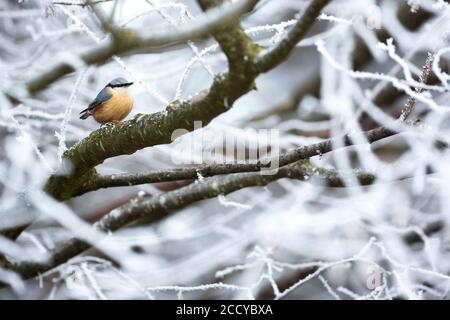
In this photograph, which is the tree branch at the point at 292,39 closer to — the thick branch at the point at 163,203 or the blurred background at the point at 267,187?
the thick branch at the point at 163,203

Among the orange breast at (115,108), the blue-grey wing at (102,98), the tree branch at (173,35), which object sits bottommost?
the tree branch at (173,35)

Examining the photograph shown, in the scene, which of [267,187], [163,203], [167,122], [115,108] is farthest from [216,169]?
[267,187]

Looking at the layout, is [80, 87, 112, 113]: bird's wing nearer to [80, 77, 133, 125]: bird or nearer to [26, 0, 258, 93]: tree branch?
[80, 77, 133, 125]: bird

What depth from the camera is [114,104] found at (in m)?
3.30

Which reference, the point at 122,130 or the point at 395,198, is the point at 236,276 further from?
the point at 122,130

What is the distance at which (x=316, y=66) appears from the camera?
735 centimetres

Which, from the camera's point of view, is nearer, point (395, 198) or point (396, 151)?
point (395, 198)

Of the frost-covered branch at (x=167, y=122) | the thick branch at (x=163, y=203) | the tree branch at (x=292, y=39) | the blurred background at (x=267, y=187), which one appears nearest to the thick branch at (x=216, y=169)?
the frost-covered branch at (x=167, y=122)

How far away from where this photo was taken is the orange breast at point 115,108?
3297 millimetres

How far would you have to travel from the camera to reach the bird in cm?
330

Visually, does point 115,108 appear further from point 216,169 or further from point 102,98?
point 216,169

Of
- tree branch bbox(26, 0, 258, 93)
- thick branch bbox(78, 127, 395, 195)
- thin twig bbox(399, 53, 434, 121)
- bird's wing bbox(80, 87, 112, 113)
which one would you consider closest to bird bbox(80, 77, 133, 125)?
bird's wing bbox(80, 87, 112, 113)
